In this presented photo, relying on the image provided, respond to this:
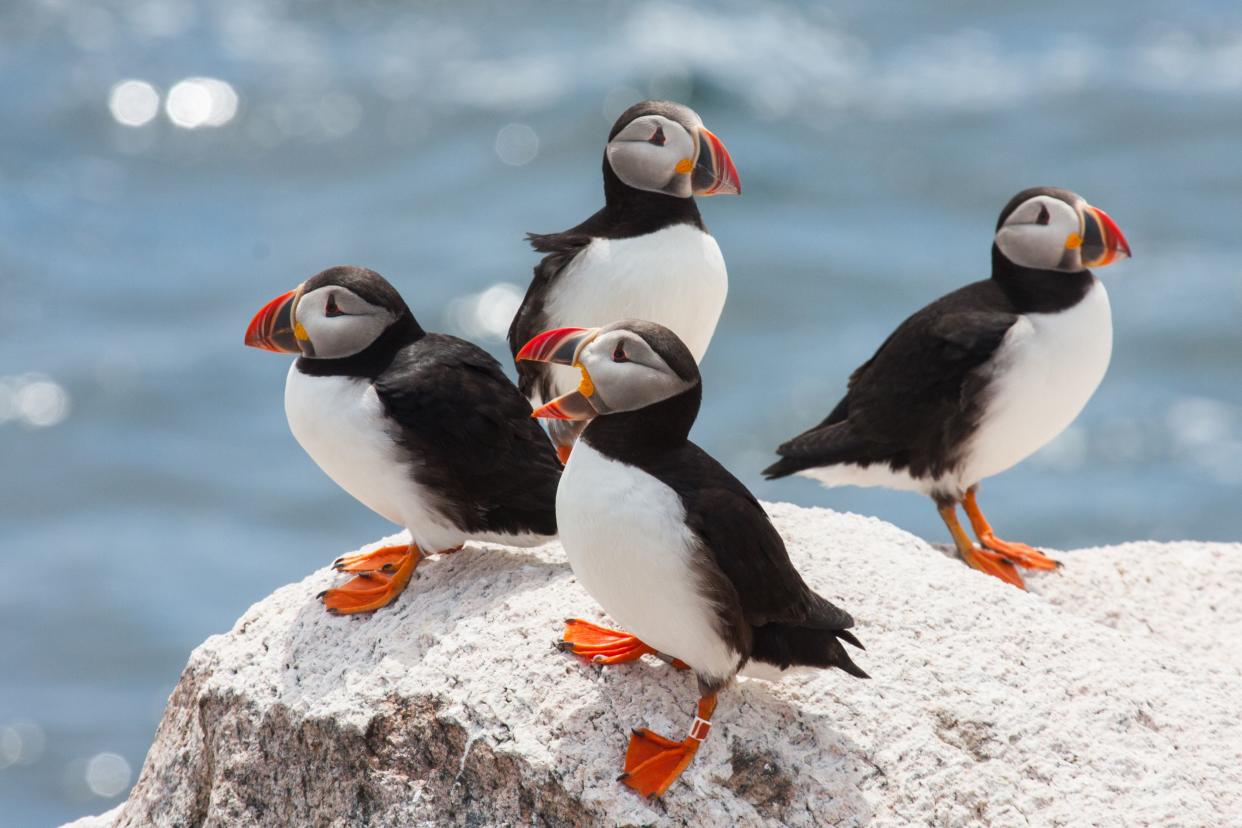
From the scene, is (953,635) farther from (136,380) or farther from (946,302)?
(136,380)

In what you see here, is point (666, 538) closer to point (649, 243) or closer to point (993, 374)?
point (649, 243)

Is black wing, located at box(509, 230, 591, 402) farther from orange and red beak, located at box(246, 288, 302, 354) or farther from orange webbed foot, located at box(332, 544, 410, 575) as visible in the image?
orange and red beak, located at box(246, 288, 302, 354)

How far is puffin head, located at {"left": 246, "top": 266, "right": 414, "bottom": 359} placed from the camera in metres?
5.05

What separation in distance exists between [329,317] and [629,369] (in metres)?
1.30

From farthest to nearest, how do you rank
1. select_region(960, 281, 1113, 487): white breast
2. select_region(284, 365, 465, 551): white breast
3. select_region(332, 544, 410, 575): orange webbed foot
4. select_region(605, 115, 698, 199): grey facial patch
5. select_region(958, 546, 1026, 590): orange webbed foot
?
select_region(958, 546, 1026, 590): orange webbed foot → select_region(960, 281, 1113, 487): white breast → select_region(605, 115, 698, 199): grey facial patch → select_region(332, 544, 410, 575): orange webbed foot → select_region(284, 365, 465, 551): white breast

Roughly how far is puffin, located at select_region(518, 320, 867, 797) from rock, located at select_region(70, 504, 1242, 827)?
0.72 ft

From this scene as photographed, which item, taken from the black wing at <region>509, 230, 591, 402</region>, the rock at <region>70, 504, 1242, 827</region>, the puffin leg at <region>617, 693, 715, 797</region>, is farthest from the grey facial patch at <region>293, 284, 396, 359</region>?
the puffin leg at <region>617, 693, 715, 797</region>

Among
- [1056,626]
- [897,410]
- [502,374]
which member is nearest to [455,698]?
[502,374]

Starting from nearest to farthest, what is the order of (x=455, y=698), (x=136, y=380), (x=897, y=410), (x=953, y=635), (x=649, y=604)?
(x=649, y=604), (x=455, y=698), (x=953, y=635), (x=897, y=410), (x=136, y=380)

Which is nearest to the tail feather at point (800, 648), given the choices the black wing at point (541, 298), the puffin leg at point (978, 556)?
the black wing at point (541, 298)

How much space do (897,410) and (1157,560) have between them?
1.37 m

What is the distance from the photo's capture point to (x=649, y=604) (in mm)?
4203

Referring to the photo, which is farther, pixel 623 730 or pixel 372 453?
pixel 372 453

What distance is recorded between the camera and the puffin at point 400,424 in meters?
5.02
